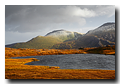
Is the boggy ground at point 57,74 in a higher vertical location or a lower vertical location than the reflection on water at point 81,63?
higher

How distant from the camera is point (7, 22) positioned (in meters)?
36.5

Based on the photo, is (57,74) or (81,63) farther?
(81,63)

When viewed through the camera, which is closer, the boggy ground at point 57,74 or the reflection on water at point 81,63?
the boggy ground at point 57,74

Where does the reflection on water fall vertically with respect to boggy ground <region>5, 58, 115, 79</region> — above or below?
below

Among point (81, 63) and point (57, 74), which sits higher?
point (57, 74)

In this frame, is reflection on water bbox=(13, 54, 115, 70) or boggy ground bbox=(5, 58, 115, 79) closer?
boggy ground bbox=(5, 58, 115, 79)
